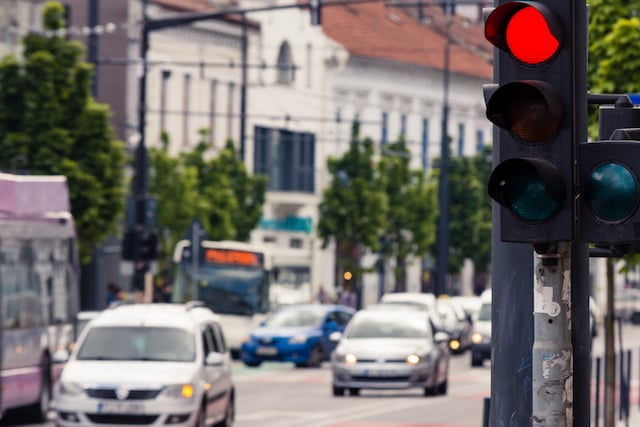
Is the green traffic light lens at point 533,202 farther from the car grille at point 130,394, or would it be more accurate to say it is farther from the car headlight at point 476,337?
the car headlight at point 476,337

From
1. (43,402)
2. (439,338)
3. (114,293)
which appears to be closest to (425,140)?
(114,293)

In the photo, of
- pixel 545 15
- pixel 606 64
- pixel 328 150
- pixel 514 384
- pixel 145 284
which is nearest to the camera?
pixel 545 15

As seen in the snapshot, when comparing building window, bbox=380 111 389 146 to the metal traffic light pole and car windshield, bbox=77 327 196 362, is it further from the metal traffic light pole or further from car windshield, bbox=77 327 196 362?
the metal traffic light pole

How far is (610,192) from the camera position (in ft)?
25.3

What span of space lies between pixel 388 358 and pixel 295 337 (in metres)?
10.2

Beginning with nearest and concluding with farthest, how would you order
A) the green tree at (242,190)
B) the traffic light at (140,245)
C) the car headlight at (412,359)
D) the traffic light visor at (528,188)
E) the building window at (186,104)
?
the traffic light visor at (528,188), the car headlight at (412,359), the traffic light at (140,245), the green tree at (242,190), the building window at (186,104)

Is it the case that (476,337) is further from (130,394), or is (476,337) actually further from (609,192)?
(609,192)

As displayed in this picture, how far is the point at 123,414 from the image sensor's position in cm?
2209

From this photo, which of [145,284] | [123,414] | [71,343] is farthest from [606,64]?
[145,284]

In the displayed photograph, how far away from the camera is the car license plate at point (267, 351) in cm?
4216

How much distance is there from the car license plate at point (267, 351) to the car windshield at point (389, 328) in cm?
807

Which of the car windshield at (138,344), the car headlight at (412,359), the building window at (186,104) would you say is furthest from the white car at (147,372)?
the building window at (186,104)

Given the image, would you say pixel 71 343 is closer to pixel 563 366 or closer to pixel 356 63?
pixel 563 366

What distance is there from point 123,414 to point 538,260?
14.6m
